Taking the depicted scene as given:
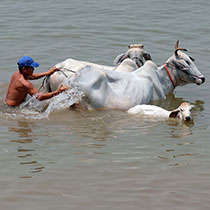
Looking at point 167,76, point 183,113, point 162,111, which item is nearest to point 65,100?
point 162,111

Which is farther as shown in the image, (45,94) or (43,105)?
(43,105)

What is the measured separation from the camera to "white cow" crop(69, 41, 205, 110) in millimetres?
8148

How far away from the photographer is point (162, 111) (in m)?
8.32

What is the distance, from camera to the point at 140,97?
8758 millimetres

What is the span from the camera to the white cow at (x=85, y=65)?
8406mm

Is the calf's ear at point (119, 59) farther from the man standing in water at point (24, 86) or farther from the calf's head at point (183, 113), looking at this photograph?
the calf's head at point (183, 113)

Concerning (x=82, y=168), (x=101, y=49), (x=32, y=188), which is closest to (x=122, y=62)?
(x=101, y=49)

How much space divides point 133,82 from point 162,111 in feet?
2.47

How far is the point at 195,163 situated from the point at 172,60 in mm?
3353

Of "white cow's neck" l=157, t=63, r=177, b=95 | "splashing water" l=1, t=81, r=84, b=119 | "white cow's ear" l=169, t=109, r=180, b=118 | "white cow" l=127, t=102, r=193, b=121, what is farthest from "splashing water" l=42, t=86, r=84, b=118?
"white cow's neck" l=157, t=63, r=177, b=95

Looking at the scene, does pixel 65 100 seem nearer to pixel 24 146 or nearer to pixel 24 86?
pixel 24 86

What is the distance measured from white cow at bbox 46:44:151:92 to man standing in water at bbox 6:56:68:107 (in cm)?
15

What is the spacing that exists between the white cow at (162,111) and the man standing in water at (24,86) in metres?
1.19

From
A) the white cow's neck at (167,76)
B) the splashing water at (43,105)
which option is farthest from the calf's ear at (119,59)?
the splashing water at (43,105)
